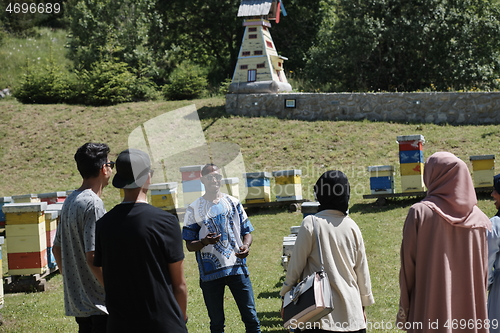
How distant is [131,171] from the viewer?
129 inches

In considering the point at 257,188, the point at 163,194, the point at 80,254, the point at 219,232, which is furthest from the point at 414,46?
the point at 80,254

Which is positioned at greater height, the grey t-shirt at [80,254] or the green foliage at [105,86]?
the green foliage at [105,86]

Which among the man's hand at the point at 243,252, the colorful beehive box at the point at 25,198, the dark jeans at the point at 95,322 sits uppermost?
the man's hand at the point at 243,252

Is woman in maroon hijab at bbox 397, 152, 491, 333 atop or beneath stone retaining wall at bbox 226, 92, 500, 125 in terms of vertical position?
beneath

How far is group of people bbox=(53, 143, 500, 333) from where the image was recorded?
3.09 metres

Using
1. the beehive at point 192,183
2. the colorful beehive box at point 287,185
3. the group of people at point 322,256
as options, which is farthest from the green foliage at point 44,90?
the group of people at point 322,256

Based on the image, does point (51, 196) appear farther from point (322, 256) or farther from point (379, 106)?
point (379, 106)

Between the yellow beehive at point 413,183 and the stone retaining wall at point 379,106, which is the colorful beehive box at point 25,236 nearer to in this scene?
the yellow beehive at point 413,183

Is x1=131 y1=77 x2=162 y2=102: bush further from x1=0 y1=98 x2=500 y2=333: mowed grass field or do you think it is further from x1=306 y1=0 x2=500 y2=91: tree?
x1=306 y1=0 x2=500 y2=91: tree

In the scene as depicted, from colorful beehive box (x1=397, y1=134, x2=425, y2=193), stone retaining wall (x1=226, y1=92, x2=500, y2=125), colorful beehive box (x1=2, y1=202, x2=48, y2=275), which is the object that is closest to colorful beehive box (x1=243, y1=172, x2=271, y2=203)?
colorful beehive box (x1=397, y1=134, x2=425, y2=193)

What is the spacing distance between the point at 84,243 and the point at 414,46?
19155mm

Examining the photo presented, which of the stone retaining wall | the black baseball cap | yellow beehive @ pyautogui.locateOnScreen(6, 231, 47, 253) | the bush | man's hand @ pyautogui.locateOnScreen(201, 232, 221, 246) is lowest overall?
yellow beehive @ pyautogui.locateOnScreen(6, 231, 47, 253)

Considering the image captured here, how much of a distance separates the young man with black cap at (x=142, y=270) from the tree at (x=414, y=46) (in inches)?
728

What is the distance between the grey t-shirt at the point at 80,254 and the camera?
3.65 metres
